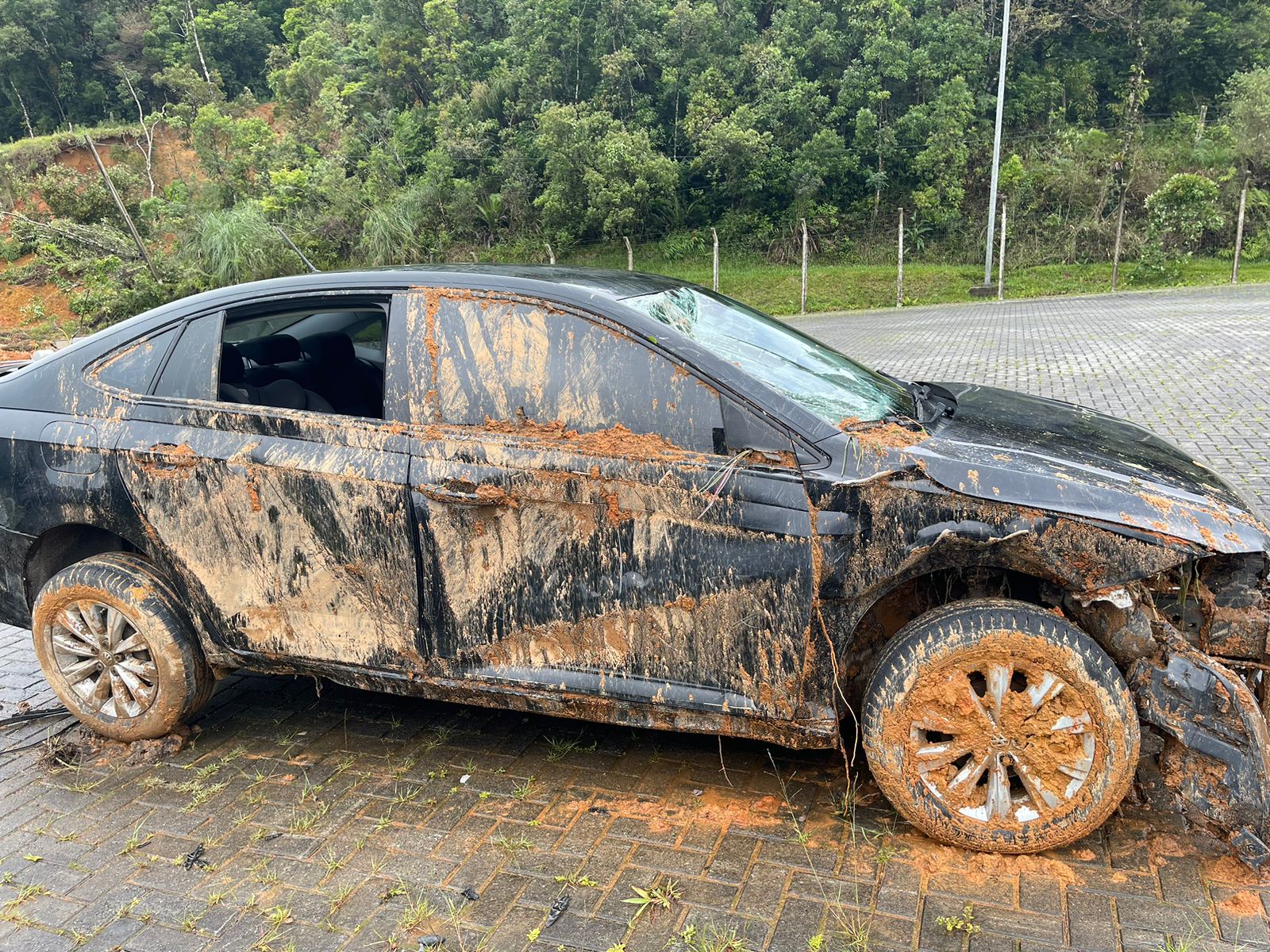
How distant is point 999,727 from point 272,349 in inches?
130

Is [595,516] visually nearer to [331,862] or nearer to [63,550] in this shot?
[331,862]

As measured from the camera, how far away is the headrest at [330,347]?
4109 millimetres

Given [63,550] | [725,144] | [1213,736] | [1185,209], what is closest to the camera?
[1213,736]

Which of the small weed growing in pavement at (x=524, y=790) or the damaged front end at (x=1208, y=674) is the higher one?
the damaged front end at (x=1208, y=674)

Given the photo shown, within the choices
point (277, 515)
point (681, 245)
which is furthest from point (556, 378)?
point (681, 245)

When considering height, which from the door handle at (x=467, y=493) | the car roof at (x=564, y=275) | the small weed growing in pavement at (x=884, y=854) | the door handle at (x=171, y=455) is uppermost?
the car roof at (x=564, y=275)

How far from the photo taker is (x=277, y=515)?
323 centimetres

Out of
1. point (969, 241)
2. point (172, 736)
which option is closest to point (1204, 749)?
point (172, 736)

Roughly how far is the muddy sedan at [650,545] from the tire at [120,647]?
13mm

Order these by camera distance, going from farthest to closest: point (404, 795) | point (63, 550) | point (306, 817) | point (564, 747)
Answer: point (63, 550) < point (564, 747) < point (404, 795) < point (306, 817)

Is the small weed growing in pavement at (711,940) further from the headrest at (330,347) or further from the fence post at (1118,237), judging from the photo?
the fence post at (1118,237)

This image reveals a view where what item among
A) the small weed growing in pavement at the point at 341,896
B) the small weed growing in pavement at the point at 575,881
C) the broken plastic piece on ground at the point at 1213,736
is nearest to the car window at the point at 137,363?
the small weed growing in pavement at the point at 341,896

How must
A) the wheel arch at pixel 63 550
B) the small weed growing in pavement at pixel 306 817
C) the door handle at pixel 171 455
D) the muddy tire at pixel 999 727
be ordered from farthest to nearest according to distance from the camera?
the wheel arch at pixel 63 550
the door handle at pixel 171 455
the small weed growing in pavement at pixel 306 817
the muddy tire at pixel 999 727

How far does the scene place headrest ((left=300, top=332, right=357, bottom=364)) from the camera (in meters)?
4.11
